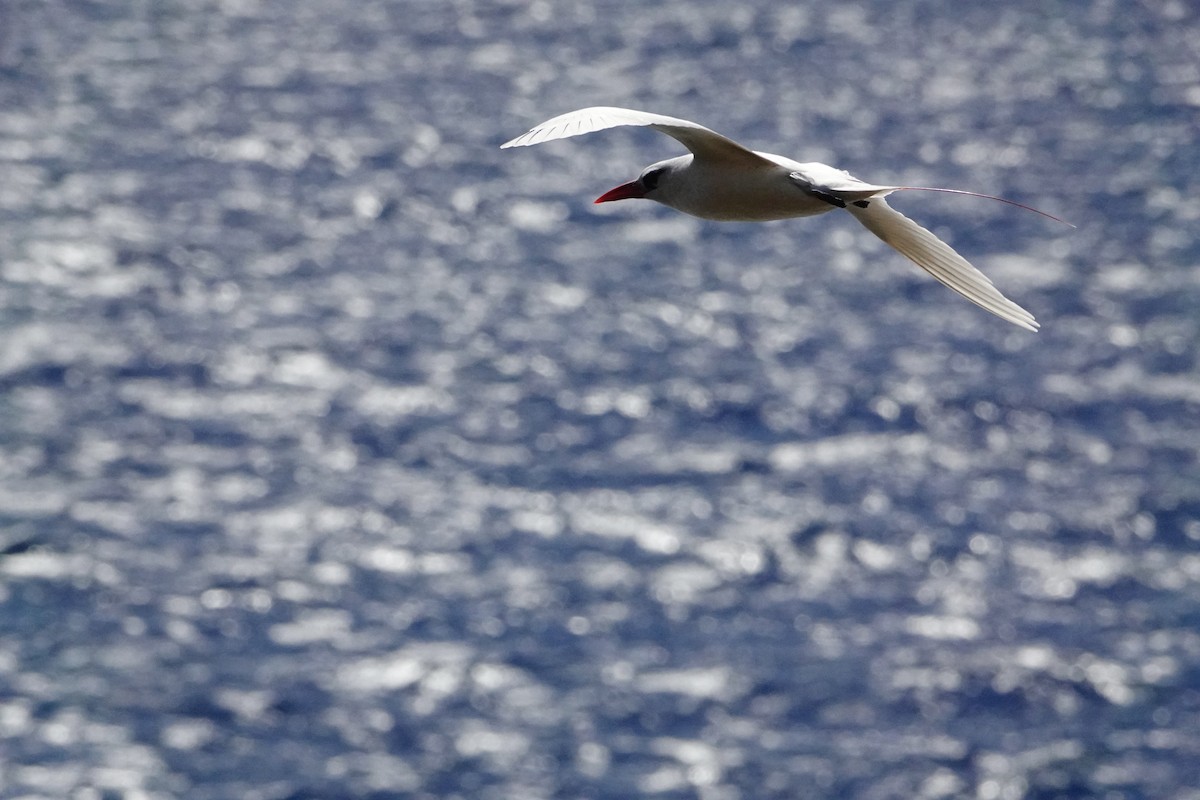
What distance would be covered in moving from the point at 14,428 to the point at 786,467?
2216cm

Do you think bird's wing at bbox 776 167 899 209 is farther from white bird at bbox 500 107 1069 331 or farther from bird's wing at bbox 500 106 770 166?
bird's wing at bbox 500 106 770 166

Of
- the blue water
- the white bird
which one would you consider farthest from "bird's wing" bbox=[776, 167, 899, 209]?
the blue water

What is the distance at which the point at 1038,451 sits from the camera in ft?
170

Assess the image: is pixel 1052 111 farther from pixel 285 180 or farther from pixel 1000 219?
pixel 285 180

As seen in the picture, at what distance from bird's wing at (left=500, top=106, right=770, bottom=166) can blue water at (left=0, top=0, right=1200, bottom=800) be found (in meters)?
31.8

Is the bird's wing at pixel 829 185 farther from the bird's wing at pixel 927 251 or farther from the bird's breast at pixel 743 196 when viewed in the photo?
the bird's wing at pixel 927 251

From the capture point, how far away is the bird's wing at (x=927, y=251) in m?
11.3

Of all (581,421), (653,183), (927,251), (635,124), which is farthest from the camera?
(581,421)

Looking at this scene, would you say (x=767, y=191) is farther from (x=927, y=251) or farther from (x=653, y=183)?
(x=653, y=183)

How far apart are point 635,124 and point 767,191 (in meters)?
1.61

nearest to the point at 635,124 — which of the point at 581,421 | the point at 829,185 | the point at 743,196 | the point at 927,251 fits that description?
the point at 829,185

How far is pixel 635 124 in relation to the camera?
9.62 meters

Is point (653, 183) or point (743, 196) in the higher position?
point (653, 183)

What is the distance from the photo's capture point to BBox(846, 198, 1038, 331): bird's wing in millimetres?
11312
